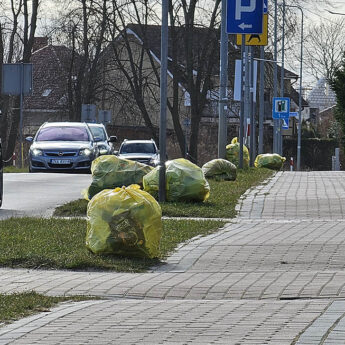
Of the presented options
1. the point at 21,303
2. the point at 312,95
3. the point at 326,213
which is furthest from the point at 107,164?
the point at 312,95

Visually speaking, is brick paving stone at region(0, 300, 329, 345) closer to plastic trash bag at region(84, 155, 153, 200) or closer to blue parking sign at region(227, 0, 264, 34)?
plastic trash bag at region(84, 155, 153, 200)

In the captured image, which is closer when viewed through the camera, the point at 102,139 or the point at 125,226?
the point at 125,226

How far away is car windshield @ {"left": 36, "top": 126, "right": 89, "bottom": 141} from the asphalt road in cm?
402

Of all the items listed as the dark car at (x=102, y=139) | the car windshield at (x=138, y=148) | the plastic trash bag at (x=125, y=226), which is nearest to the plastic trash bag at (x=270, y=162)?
the car windshield at (x=138, y=148)

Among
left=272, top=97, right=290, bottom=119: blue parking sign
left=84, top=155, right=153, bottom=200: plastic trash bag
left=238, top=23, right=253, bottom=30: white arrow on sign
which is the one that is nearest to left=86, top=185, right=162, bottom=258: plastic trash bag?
left=84, top=155, right=153, bottom=200: plastic trash bag

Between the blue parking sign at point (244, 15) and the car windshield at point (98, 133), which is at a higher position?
the blue parking sign at point (244, 15)

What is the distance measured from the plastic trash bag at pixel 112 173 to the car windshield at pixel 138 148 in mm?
23707

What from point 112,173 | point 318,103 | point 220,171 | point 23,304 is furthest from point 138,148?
point 318,103

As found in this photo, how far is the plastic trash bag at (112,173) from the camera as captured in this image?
19.8m

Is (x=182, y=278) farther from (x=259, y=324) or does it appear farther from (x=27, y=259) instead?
(x=259, y=324)

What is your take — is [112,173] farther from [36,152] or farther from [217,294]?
[36,152]

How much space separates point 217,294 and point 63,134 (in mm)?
24698

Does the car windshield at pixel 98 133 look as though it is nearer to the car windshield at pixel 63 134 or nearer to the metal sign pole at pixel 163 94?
the car windshield at pixel 63 134

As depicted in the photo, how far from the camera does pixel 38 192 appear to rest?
75.1 ft
